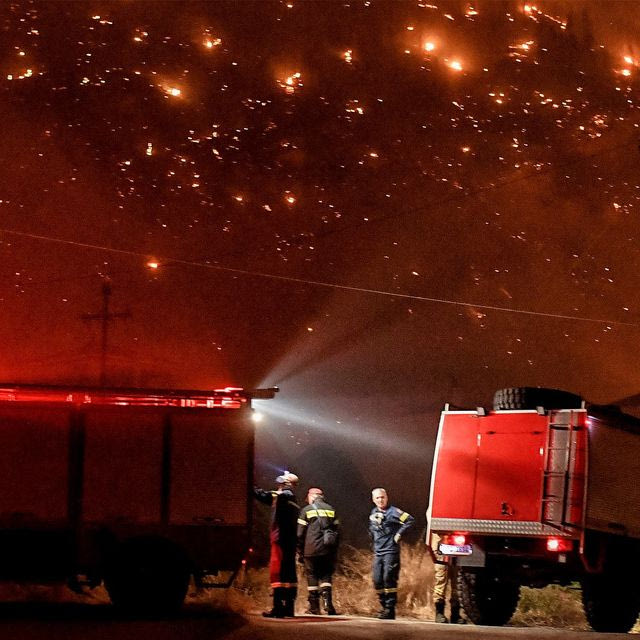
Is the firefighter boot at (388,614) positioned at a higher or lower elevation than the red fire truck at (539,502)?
lower

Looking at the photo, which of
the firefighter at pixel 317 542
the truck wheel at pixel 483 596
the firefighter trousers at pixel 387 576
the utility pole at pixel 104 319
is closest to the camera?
the truck wheel at pixel 483 596

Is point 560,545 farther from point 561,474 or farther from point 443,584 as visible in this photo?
point 443,584

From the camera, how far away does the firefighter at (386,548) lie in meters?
13.4

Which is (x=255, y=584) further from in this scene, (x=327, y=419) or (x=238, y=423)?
(x=327, y=419)

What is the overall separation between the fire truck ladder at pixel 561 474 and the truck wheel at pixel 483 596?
1.24 meters

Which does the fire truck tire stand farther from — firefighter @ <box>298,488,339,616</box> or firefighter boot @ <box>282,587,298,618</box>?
firefighter @ <box>298,488,339,616</box>

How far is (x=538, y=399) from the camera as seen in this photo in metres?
12.8

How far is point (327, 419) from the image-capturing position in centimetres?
3753

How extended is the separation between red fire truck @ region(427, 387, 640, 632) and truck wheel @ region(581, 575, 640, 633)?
0.04ft

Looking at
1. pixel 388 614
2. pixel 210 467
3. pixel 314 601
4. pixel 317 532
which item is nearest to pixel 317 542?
pixel 317 532

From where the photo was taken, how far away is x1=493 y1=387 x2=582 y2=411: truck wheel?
502 inches

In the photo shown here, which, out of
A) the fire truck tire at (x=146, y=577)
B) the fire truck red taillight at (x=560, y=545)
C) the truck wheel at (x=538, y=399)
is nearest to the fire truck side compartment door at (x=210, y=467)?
the fire truck tire at (x=146, y=577)

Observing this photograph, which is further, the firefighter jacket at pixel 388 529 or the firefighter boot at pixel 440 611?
the firefighter boot at pixel 440 611

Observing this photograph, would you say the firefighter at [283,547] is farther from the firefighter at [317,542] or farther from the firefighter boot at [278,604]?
the firefighter at [317,542]
